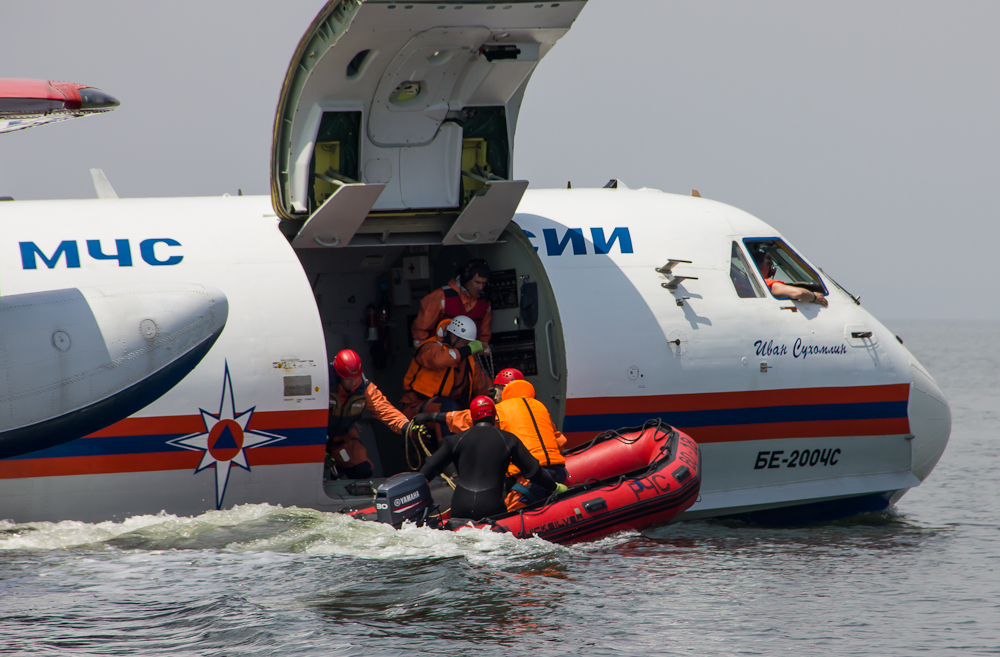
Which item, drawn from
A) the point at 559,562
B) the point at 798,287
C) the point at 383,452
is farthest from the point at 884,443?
the point at 383,452

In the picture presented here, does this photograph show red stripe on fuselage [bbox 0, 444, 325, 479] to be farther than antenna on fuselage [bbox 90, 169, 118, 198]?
No

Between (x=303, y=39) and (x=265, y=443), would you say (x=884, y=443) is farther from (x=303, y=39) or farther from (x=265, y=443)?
(x=303, y=39)

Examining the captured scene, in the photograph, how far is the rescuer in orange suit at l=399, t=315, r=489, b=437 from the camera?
12133 mm

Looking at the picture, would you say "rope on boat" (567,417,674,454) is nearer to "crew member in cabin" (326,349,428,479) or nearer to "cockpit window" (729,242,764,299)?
"crew member in cabin" (326,349,428,479)

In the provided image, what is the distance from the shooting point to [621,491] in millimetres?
10812

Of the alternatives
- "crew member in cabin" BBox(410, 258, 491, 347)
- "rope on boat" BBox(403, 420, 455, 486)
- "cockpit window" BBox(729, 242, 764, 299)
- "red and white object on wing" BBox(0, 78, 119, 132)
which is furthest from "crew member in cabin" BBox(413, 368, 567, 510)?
"red and white object on wing" BBox(0, 78, 119, 132)

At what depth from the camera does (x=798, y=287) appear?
12773 mm

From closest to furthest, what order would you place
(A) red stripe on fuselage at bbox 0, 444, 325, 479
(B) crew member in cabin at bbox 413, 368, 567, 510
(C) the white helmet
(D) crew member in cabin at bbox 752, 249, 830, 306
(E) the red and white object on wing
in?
1. (E) the red and white object on wing
2. (A) red stripe on fuselage at bbox 0, 444, 325, 479
3. (B) crew member in cabin at bbox 413, 368, 567, 510
4. (C) the white helmet
5. (D) crew member in cabin at bbox 752, 249, 830, 306

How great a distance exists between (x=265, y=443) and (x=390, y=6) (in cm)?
443

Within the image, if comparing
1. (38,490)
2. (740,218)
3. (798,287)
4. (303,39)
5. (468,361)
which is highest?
(303,39)

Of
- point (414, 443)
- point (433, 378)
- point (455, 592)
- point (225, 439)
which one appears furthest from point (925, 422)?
point (225, 439)

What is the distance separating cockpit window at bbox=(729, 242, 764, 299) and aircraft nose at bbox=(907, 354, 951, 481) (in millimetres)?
2115

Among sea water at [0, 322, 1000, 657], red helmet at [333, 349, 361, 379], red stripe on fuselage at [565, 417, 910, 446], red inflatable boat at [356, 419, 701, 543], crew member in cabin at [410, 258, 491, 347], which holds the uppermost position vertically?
crew member in cabin at [410, 258, 491, 347]

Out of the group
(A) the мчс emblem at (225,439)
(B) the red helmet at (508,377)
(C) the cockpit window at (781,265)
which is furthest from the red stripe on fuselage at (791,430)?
(A) the мчс emblem at (225,439)
